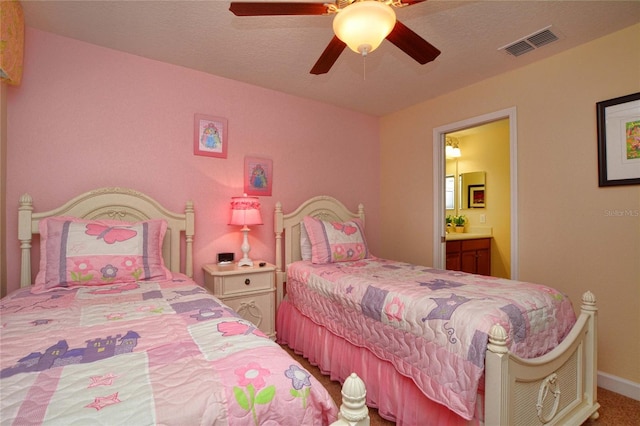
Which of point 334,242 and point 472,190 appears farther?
point 472,190

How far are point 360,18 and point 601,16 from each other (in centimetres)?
180

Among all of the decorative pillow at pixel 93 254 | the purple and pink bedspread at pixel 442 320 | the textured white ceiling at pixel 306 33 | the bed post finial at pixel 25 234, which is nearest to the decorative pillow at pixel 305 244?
the purple and pink bedspread at pixel 442 320

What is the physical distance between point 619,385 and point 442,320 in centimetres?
170

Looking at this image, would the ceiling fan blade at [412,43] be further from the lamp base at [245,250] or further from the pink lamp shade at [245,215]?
the lamp base at [245,250]

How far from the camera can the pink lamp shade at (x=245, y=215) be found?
8.61 ft

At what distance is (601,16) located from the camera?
6.45 ft

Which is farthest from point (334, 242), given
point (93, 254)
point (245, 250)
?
point (93, 254)

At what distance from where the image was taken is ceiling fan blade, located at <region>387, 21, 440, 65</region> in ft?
4.84

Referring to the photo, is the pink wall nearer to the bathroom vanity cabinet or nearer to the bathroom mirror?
the bathroom vanity cabinet

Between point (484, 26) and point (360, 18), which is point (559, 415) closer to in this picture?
point (360, 18)

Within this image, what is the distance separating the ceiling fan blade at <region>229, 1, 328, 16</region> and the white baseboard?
295cm

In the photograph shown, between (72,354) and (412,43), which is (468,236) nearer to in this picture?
(412,43)

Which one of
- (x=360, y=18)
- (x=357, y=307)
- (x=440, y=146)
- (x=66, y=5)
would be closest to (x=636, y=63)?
(x=440, y=146)

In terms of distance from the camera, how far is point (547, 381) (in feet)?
4.79
